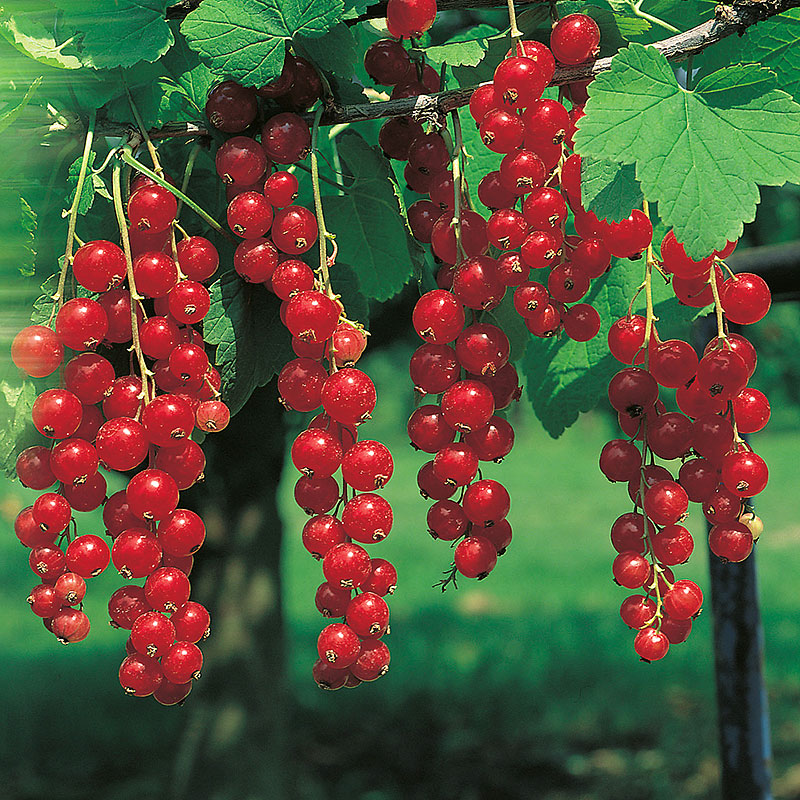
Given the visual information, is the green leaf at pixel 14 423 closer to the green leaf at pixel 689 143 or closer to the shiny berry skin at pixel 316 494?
the shiny berry skin at pixel 316 494

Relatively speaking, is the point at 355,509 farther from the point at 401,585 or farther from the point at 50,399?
the point at 401,585

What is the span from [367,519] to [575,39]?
234 mm

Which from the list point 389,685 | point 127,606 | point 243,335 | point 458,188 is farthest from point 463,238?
point 389,685

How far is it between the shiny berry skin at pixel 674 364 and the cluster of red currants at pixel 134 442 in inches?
7.9

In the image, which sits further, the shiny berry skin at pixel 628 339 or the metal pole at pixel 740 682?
the metal pole at pixel 740 682

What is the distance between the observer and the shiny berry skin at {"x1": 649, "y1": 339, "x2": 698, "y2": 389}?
46cm

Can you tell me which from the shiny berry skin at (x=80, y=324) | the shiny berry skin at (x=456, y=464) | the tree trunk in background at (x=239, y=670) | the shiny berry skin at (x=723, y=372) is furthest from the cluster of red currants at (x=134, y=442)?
the tree trunk in background at (x=239, y=670)

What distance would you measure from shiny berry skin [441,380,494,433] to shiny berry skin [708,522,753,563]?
0.41ft

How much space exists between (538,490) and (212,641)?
658 centimetres

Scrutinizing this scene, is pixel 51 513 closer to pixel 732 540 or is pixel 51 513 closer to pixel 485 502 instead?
pixel 485 502

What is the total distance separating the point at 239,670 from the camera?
7.88ft

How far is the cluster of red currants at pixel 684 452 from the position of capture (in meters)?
0.46

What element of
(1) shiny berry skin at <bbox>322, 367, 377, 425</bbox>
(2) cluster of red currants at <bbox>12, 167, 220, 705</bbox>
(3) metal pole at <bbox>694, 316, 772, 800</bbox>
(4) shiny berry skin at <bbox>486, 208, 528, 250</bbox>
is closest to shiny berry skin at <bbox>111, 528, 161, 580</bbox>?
(2) cluster of red currants at <bbox>12, 167, 220, 705</bbox>

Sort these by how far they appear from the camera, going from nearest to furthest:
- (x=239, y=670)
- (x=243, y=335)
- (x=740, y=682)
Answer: (x=243, y=335), (x=740, y=682), (x=239, y=670)
